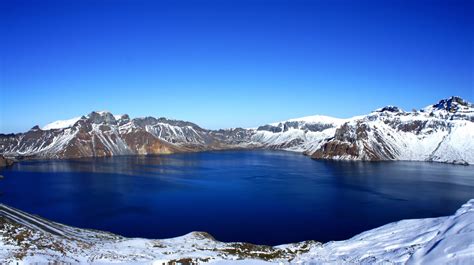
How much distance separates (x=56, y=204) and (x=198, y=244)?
63.0 meters

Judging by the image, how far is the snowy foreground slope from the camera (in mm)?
29672

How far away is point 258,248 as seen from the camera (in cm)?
4484

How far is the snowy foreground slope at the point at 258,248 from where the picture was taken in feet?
97.3

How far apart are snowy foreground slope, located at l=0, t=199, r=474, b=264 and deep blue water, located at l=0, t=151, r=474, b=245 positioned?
19673 mm

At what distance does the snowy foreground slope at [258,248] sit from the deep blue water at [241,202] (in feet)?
64.5

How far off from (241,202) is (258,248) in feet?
173

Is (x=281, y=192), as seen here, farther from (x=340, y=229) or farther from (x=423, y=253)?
(x=423, y=253)

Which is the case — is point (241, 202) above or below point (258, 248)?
below

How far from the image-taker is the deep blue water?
71375mm

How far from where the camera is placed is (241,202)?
319ft

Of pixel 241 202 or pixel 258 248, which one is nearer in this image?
pixel 258 248

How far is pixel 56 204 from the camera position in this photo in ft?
312

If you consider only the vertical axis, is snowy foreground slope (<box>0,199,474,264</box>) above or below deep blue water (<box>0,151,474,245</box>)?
above

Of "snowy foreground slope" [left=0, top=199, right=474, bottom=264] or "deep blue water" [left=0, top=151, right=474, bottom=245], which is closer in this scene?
"snowy foreground slope" [left=0, top=199, right=474, bottom=264]
